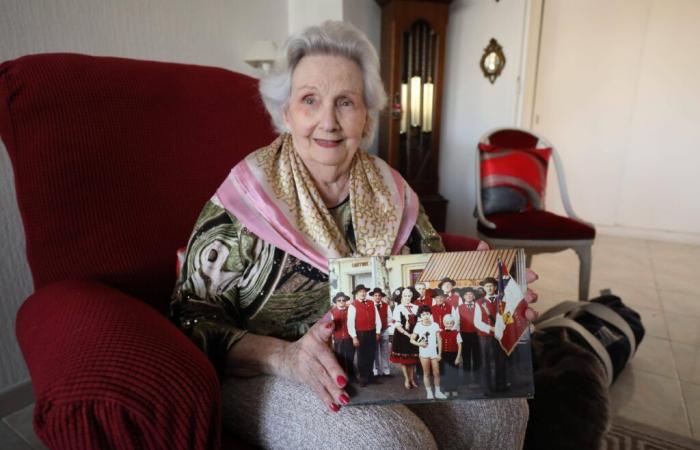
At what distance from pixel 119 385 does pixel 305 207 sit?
0.49 m

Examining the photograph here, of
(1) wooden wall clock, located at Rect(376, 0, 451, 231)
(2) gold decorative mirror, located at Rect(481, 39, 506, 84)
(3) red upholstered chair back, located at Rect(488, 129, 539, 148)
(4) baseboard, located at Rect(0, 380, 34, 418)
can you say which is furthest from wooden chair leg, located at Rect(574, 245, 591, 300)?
(4) baseboard, located at Rect(0, 380, 34, 418)

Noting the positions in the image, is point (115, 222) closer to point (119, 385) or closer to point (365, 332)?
point (119, 385)

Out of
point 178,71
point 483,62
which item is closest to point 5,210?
point 178,71

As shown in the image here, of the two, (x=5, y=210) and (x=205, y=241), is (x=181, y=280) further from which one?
(x=5, y=210)

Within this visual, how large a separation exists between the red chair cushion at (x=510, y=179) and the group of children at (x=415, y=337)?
63.8 inches

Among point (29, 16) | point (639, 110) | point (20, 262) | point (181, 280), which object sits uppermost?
point (29, 16)

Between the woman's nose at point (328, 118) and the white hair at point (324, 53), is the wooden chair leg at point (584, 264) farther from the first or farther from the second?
the woman's nose at point (328, 118)

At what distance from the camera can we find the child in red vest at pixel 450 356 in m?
0.62

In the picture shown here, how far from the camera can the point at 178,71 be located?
3.42 ft

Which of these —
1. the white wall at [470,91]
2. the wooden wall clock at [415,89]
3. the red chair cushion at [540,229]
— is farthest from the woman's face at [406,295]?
the white wall at [470,91]

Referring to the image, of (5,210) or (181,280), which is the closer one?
(181,280)

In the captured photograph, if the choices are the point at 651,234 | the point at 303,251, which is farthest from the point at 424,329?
the point at 651,234

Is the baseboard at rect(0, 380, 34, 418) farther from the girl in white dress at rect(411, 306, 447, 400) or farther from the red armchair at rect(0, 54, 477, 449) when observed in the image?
the girl in white dress at rect(411, 306, 447, 400)

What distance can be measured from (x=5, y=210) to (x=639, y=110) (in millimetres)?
3878
